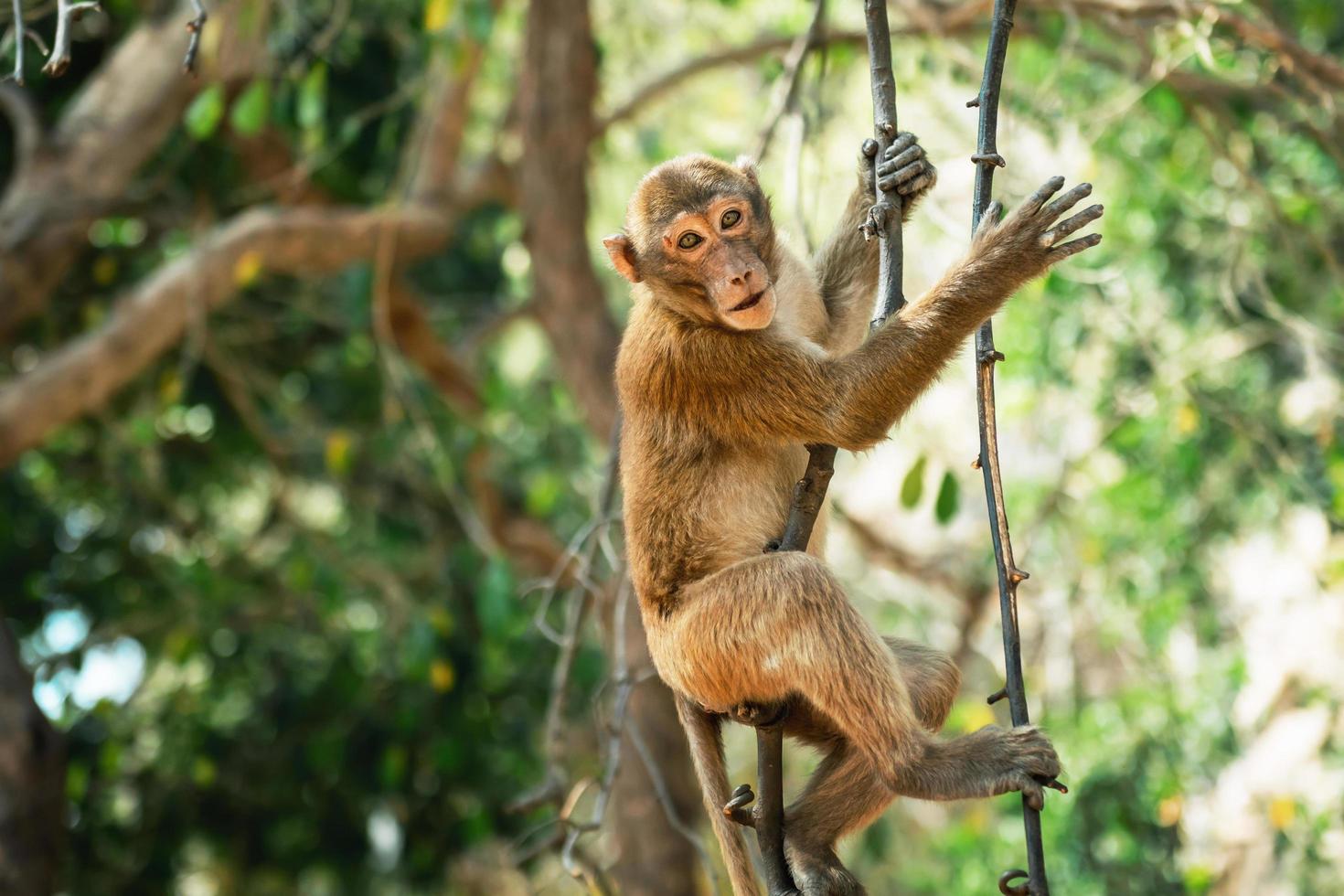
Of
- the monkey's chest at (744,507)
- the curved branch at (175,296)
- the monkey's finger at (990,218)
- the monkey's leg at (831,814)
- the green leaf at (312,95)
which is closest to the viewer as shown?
the monkey's finger at (990,218)

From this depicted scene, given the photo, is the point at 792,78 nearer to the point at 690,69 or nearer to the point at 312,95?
the point at 312,95

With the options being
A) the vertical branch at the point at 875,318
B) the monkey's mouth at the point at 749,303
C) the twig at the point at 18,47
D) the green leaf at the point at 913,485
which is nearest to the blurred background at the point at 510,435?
the green leaf at the point at 913,485

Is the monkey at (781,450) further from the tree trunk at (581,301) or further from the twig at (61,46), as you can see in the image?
the tree trunk at (581,301)

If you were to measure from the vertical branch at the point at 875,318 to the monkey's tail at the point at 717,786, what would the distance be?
0.28m

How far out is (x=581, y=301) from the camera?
867 cm

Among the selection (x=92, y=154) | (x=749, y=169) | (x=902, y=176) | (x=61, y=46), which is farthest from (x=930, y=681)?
(x=92, y=154)

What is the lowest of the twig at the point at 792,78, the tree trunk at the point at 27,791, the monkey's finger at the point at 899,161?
the tree trunk at the point at 27,791

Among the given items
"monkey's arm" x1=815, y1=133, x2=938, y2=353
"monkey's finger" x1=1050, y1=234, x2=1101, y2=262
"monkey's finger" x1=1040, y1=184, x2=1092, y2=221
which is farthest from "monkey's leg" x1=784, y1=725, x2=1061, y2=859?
"monkey's arm" x1=815, y1=133, x2=938, y2=353

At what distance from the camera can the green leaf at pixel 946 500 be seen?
5746 mm

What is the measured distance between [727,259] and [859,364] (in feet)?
1.80

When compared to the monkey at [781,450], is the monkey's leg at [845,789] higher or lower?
lower

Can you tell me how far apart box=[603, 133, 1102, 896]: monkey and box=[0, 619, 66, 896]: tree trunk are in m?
4.42

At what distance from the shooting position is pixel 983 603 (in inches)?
434

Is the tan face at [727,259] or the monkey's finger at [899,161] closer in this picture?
the monkey's finger at [899,161]
